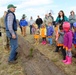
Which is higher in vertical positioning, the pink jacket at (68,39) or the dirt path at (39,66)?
the pink jacket at (68,39)

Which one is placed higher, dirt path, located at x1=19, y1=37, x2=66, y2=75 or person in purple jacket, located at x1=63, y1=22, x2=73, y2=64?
person in purple jacket, located at x1=63, y1=22, x2=73, y2=64

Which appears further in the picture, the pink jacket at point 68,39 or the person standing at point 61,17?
the person standing at point 61,17

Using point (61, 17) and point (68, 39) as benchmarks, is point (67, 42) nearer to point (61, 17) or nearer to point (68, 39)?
point (68, 39)

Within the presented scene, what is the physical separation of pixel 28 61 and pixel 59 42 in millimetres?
1676

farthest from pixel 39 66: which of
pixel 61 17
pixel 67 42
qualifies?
pixel 61 17

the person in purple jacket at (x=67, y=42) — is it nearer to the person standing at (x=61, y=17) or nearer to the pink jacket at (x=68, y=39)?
the pink jacket at (x=68, y=39)

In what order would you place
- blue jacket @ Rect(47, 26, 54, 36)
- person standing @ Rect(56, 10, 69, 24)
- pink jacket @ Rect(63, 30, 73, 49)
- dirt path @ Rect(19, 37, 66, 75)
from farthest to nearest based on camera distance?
blue jacket @ Rect(47, 26, 54, 36), person standing @ Rect(56, 10, 69, 24), pink jacket @ Rect(63, 30, 73, 49), dirt path @ Rect(19, 37, 66, 75)

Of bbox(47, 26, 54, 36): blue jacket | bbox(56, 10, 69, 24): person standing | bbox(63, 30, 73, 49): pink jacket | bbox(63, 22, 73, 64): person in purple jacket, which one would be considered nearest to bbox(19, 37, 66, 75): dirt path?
bbox(63, 22, 73, 64): person in purple jacket

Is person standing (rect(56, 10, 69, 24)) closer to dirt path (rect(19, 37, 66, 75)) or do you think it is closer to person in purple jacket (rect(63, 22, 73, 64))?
dirt path (rect(19, 37, 66, 75))

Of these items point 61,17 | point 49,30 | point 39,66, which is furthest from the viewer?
point 49,30

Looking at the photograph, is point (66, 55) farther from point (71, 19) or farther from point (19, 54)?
point (71, 19)

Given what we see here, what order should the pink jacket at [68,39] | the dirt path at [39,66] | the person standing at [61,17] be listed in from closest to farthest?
the dirt path at [39,66] → the pink jacket at [68,39] → the person standing at [61,17]

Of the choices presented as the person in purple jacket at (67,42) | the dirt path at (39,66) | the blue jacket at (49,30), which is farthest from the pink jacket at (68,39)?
the blue jacket at (49,30)

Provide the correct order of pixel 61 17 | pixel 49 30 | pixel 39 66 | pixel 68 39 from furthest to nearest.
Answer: pixel 49 30 < pixel 61 17 < pixel 68 39 < pixel 39 66
